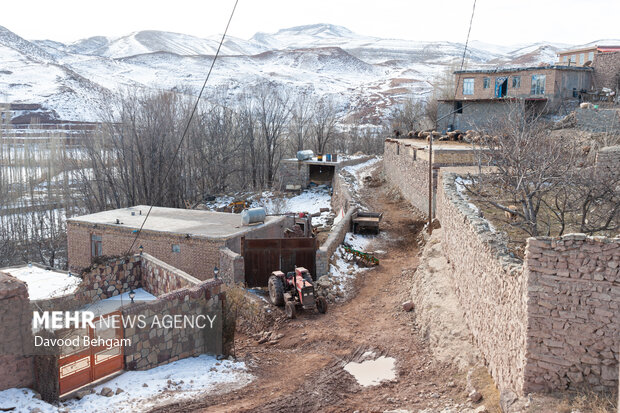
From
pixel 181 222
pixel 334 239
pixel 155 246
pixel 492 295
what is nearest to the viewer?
pixel 492 295

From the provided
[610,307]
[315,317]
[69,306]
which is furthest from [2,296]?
[610,307]

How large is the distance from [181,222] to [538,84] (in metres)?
28.4

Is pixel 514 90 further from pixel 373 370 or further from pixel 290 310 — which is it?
pixel 373 370

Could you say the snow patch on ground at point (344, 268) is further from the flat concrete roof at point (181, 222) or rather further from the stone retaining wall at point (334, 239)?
the flat concrete roof at point (181, 222)

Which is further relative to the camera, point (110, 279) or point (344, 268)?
point (344, 268)

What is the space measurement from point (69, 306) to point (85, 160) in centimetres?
3710

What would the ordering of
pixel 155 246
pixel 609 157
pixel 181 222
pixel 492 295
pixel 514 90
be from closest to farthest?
1. pixel 492 295
2. pixel 609 157
3. pixel 155 246
4. pixel 181 222
5. pixel 514 90

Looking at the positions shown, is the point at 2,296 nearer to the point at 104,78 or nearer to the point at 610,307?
the point at 610,307

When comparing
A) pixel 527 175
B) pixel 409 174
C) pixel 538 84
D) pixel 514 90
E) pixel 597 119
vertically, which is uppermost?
pixel 538 84

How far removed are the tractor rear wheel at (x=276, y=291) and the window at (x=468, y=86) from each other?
99.8 feet

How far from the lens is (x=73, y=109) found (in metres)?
79.5

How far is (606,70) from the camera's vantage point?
124 ft

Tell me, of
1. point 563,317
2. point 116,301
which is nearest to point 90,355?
point 116,301

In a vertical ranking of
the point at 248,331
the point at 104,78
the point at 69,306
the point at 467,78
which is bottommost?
the point at 248,331
